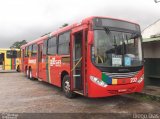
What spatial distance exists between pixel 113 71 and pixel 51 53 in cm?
484

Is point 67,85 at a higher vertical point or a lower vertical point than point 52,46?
lower

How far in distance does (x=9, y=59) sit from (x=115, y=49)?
800 inches

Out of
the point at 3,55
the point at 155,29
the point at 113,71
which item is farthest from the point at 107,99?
the point at 3,55

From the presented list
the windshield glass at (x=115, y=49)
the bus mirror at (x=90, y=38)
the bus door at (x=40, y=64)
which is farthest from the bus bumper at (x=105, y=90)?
the bus door at (x=40, y=64)

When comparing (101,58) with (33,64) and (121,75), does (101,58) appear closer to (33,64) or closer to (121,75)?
(121,75)

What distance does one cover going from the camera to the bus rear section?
2611 centimetres

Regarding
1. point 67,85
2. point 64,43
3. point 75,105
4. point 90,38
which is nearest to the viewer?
point 90,38

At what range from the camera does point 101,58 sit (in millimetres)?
8016

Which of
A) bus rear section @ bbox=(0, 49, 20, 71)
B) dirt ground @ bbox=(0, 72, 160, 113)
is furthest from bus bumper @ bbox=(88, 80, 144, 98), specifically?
bus rear section @ bbox=(0, 49, 20, 71)

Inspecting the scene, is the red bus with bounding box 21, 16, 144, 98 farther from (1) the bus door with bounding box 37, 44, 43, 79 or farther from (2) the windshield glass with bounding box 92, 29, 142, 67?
(1) the bus door with bounding box 37, 44, 43, 79

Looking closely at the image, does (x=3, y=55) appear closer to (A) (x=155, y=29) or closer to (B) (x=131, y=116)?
(A) (x=155, y=29)

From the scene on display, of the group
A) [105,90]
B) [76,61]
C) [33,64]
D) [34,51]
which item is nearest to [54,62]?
[76,61]

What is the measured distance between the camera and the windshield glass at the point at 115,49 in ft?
26.2

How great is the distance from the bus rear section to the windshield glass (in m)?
19.8
